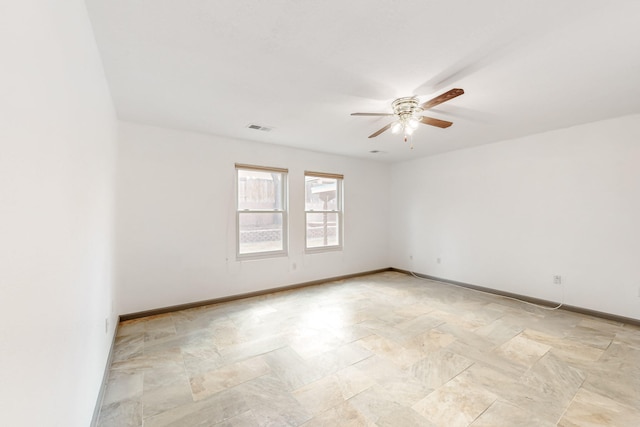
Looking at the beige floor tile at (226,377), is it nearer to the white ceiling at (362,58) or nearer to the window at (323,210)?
the white ceiling at (362,58)

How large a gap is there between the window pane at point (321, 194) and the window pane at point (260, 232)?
0.72 meters

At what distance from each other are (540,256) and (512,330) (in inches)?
62.4

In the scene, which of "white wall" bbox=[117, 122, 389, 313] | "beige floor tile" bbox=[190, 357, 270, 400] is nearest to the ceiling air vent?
"white wall" bbox=[117, 122, 389, 313]

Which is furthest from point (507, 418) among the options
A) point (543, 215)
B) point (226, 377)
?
point (543, 215)

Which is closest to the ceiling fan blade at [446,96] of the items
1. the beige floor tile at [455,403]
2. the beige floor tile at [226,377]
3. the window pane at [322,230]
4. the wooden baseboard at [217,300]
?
the beige floor tile at [455,403]

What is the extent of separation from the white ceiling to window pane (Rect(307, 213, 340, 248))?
2266 mm

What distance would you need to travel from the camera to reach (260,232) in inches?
183

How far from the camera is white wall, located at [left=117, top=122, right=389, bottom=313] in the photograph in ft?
11.6

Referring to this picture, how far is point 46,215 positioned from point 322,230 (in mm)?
4579

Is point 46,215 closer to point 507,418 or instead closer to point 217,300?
point 507,418

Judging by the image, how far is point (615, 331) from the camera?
316 centimetres

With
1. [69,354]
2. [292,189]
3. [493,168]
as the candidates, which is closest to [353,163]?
[292,189]

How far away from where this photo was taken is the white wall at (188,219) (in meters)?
3.54

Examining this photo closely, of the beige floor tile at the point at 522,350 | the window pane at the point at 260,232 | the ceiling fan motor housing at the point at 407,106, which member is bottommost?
the beige floor tile at the point at 522,350
